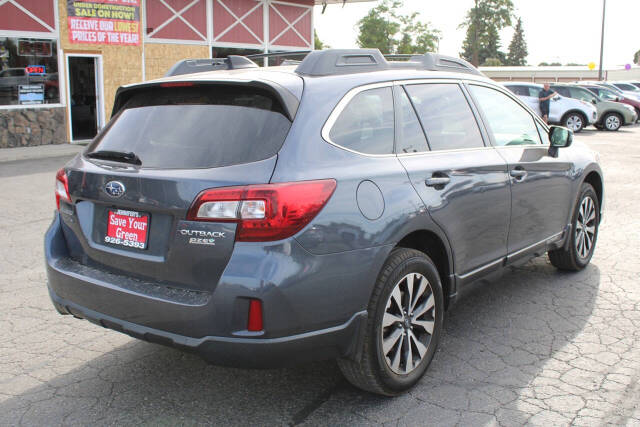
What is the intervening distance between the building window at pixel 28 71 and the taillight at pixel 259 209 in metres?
14.9

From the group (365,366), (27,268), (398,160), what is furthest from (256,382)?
(27,268)

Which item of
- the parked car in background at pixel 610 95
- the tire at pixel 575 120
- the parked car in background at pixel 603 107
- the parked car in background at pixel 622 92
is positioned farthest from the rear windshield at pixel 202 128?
the parked car in background at pixel 622 92

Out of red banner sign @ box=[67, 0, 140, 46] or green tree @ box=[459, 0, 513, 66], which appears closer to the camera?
red banner sign @ box=[67, 0, 140, 46]

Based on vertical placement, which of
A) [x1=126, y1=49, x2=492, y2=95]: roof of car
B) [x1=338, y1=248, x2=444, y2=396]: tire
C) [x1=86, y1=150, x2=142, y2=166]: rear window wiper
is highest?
[x1=126, y1=49, x2=492, y2=95]: roof of car

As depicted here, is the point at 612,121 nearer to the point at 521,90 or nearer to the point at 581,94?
the point at 581,94

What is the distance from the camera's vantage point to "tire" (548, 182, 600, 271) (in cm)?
550

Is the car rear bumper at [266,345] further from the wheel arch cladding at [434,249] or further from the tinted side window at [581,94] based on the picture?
the tinted side window at [581,94]

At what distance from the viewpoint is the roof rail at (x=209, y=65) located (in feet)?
13.4

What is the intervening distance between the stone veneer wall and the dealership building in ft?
0.08

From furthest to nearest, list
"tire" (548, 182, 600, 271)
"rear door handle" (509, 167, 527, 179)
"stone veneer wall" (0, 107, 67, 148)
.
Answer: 1. "stone veneer wall" (0, 107, 67, 148)
2. "tire" (548, 182, 600, 271)
3. "rear door handle" (509, 167, 527, 179)

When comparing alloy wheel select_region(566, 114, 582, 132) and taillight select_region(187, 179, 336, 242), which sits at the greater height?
alloy wheel select_region(566, 114, 582, 132)

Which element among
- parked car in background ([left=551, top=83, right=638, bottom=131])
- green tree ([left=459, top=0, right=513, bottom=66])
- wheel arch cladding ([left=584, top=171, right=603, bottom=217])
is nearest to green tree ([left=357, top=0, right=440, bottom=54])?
green tree ([left=459, top=0, right=513, bottom=66])

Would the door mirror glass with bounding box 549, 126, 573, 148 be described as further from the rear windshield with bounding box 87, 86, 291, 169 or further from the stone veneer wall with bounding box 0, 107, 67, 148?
the stone veneer wall with bounding box 0, 107, 67, 148

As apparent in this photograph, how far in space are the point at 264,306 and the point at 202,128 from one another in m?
0.96
